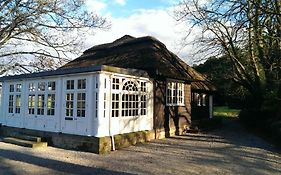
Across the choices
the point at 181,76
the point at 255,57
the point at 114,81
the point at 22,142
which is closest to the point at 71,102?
the point at 114,81

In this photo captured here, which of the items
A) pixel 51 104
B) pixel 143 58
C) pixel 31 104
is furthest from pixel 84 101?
pixel 143 58

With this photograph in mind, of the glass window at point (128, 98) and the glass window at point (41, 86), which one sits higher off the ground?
the glass window at point (41, 86)

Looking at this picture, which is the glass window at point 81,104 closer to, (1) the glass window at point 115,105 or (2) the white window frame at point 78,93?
(2) the white window frame at point 78,93

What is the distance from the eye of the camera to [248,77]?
1978 centimetres

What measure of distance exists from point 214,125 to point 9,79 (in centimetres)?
1441

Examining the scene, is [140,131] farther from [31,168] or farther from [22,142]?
[31,168]

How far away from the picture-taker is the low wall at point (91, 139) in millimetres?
11836

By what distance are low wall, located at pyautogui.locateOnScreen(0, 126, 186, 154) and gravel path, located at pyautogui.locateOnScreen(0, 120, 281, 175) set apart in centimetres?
41

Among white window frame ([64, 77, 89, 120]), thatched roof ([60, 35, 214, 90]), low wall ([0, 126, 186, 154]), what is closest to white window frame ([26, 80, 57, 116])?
low wall ([0, 126, 186, 154])

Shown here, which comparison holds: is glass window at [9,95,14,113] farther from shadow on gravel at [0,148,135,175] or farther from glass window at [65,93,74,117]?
shadow on gravel at [0,148,135,175]

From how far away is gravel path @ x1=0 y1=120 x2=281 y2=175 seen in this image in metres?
8.80

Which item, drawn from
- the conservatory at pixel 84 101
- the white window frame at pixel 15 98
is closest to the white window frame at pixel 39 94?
the conservatory at pixel 84 101

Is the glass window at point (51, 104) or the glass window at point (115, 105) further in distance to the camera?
the glass window at point (51, 104)

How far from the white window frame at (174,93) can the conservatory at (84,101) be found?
1848 mm
